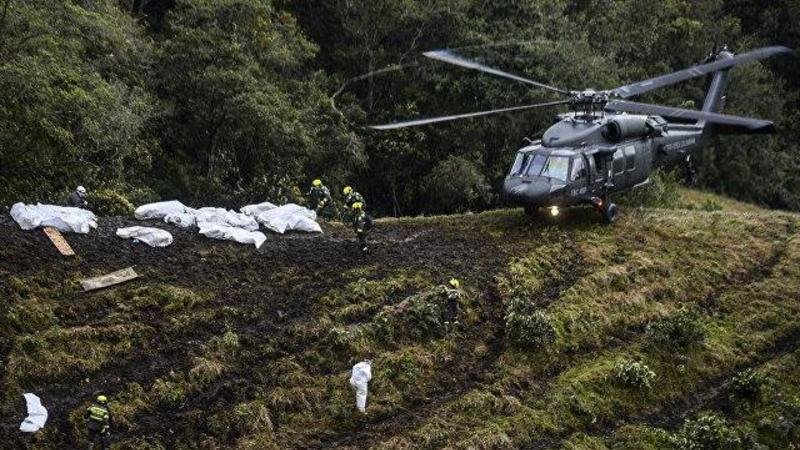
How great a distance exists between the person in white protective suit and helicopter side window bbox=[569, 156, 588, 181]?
876cm

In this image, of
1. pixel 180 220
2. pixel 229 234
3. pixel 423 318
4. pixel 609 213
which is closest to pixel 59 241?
pixel 180 220

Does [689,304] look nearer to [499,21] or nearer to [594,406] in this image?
Answer: [594,406]

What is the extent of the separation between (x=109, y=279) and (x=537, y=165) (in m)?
A: 11.1

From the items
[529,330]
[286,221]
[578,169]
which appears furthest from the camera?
[578,169]

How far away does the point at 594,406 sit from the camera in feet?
51.3

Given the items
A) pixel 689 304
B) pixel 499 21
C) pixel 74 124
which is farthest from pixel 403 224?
pixel 499 21

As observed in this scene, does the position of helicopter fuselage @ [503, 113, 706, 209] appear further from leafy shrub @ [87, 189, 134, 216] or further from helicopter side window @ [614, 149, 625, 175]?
leafy shrub @ [87, 189, 134, 216]

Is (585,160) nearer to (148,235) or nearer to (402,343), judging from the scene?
(402,343)

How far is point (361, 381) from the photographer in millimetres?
14633

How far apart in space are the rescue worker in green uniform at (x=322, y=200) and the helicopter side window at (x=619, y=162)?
8046 millimetres

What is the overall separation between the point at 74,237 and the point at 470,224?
34.6 ft

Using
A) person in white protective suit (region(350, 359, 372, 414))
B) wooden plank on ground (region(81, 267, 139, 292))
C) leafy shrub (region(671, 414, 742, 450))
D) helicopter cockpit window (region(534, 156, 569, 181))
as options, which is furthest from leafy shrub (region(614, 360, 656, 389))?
wooden plank on ground (region(81, 267, 139, 292))

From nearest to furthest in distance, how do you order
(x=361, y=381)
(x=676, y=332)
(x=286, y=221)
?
(x=361, y=381)
(x=676, y=332)
(x=286, y=221)

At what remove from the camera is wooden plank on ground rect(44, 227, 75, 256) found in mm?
16844
